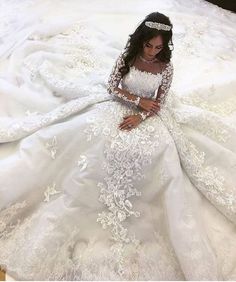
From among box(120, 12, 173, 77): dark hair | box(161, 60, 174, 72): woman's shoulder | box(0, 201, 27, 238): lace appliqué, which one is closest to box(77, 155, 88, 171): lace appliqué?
Answer: box(0, 201, 27, 238): lace appliqué

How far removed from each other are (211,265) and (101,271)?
1.37 ft

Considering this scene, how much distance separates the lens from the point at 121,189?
1608 mm

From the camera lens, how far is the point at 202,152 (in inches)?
70.1

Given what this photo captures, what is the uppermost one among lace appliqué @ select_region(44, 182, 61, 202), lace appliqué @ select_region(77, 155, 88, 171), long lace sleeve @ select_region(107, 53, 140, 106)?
long lace sleeve @ select_region(107, 53, 140, 106)

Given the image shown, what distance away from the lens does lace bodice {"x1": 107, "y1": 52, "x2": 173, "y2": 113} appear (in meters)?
1.66

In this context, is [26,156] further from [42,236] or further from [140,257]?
[140,257]

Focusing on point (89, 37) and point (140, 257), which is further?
point (89, 37)

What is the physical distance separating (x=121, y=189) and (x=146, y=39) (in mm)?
600

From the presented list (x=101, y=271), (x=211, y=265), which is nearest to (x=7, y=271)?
(x=101, y=271)

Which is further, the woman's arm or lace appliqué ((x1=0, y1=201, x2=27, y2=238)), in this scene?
the woman's arm

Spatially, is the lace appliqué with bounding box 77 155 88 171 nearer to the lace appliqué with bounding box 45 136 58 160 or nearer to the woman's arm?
the lace appliqué with bounding box 45 136 58 160

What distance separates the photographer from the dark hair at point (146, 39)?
1491 mm

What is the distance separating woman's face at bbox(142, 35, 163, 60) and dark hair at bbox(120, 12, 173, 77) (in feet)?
0.05

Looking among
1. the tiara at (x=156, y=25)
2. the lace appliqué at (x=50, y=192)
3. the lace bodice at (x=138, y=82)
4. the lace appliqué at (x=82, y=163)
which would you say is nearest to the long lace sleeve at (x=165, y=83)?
the lace bodice at (x=138, y=82)
